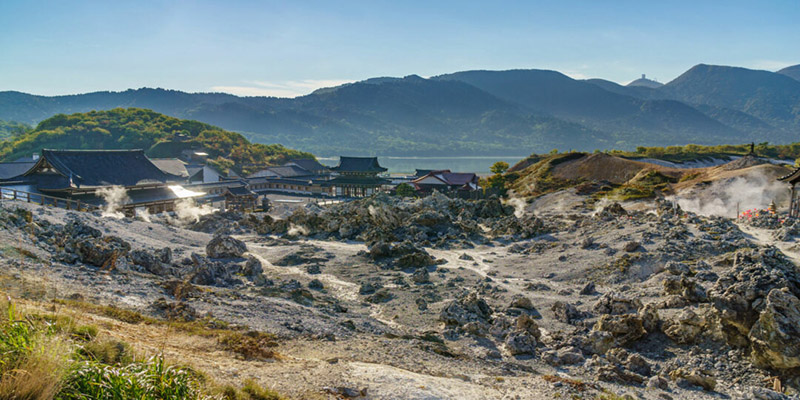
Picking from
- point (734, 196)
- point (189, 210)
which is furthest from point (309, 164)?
point (734, 196)

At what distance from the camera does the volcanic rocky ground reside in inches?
555

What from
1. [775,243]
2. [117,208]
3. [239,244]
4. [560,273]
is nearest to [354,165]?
[117,208]

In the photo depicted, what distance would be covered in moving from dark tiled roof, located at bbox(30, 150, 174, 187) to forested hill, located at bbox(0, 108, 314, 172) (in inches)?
1899

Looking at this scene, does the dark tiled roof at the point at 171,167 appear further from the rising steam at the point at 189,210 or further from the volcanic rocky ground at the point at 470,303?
the volcanic rocky ground at the point at 470,303

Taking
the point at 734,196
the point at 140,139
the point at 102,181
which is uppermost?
the point at 140,139

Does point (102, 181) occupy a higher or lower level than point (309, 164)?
lower

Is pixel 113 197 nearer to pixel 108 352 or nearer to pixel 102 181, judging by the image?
pixel 102 181

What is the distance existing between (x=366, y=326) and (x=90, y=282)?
1073 cm

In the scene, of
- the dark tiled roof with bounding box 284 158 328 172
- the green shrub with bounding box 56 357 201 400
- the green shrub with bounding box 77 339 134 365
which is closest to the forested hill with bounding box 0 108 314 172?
the dark tiled roof with bounding box 284 158 328 172

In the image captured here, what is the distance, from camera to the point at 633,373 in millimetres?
16125

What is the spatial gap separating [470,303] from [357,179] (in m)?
58.4

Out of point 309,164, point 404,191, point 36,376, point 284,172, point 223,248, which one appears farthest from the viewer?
point 309,164

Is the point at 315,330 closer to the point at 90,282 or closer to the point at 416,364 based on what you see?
the point at 416,364

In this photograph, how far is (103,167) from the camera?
2032 inches
